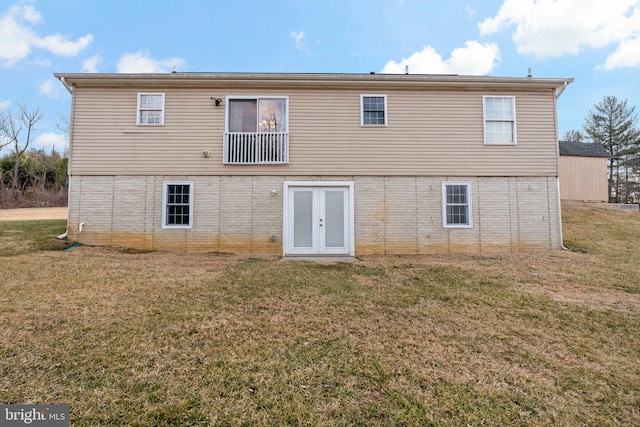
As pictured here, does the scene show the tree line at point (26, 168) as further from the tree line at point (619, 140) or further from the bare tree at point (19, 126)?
the tree line at point (619, 140)

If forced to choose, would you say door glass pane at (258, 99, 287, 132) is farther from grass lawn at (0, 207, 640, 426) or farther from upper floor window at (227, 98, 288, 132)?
grass lawn at (0, 207, 640, 426)

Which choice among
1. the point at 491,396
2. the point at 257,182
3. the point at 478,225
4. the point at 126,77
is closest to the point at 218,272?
the point at 257,182

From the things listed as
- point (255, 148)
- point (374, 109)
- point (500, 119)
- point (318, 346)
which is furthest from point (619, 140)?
point (318, 346)

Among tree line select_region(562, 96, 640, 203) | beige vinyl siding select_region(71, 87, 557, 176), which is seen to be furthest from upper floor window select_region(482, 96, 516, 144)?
tree line select_region(562, 96, 640, 203)

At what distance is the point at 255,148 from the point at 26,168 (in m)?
29.7

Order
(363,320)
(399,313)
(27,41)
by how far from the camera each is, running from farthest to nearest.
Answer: (27,41) < (399,313) < (363,320)

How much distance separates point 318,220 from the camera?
30.2 ft

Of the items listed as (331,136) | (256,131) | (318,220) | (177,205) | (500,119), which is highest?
(500,119)

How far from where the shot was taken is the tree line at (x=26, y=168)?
24109 mm

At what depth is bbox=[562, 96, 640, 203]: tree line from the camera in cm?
2548

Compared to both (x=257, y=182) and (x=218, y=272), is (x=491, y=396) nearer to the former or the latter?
(x=218, y=272)

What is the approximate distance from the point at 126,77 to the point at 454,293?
10.8 meters

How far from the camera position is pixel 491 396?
8.20 feet

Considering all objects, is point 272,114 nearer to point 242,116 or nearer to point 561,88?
point 242,116
